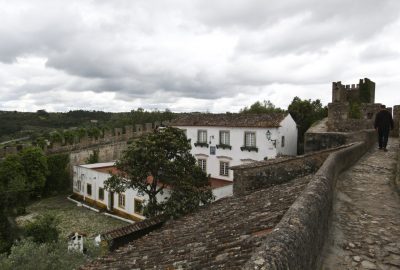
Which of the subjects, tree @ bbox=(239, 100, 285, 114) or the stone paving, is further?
tree @ bbox=(239, 100, 285, 114)

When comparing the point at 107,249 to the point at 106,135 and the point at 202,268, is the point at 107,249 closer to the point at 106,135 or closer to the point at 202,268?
the point at 202,268

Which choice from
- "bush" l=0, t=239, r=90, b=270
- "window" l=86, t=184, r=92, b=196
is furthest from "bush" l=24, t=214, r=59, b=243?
"window" l=86, t=184, r=92, b=196

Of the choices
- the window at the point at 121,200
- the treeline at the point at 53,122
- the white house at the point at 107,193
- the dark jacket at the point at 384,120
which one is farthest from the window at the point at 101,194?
the treeline at the point at 53,122

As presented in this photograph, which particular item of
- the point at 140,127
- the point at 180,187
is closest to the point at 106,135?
the point at 140,127

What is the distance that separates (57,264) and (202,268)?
6.77 meters

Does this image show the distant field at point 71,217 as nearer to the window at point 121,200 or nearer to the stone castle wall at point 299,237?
the window at point 121,200

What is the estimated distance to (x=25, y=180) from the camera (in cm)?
2380

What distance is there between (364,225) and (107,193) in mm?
21264

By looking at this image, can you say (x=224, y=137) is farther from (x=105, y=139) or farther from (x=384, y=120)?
(x=384, y=120)

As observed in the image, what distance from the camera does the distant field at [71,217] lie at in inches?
769

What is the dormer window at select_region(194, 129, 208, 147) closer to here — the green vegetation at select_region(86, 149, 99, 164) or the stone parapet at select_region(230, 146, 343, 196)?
the green vegetation at select_region(86, 149, 99, 164)

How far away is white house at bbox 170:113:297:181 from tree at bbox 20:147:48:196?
12.2 m

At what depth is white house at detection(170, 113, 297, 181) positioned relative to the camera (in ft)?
77.8

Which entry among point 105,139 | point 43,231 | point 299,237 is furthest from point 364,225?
point 105,139
